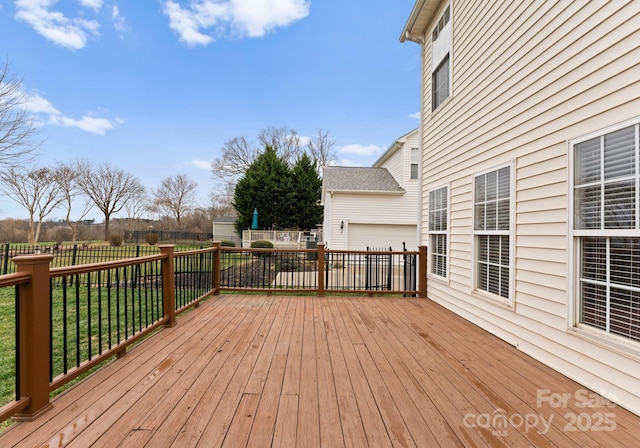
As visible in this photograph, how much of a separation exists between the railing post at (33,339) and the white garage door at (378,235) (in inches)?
369

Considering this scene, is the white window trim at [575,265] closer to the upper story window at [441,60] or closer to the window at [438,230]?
the window at [438,230]

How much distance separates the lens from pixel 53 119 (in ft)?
46.4

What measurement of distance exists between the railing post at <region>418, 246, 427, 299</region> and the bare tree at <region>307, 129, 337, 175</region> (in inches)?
821

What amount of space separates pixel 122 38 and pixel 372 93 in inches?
478

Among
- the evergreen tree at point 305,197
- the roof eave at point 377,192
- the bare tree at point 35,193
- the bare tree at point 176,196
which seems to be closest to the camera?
the roof eave at point 377,192

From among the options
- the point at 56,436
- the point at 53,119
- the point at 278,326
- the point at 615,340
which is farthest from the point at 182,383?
the point at 53,119

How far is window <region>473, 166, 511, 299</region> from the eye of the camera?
3.01 m

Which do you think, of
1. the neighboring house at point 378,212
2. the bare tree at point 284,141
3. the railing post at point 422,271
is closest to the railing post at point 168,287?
the railing post at point 422,271

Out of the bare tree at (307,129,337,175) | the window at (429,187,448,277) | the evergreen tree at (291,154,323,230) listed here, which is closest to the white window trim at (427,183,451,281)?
the window at (429,187,448,277)

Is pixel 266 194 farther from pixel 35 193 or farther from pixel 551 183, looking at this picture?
pixel 551 183

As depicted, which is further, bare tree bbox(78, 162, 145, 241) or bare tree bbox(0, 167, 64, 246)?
bare tree bbox(78, 162, 145, 241)

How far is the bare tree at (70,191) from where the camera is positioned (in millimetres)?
21062

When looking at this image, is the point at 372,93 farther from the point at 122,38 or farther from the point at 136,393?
the point at 136,393

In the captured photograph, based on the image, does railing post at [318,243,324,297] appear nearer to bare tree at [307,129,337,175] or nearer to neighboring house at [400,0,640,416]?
neighboring house at [400,0,640,416]
